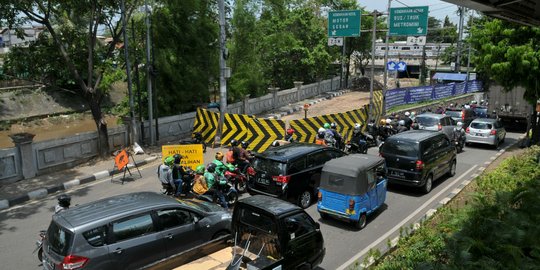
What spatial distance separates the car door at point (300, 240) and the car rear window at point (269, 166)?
10.6 feet

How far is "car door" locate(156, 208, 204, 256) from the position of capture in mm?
7621

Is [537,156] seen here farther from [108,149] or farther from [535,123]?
[108,149]

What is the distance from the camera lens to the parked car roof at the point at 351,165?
9.80 meters

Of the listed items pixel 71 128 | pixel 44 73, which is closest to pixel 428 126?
pixel 44 73

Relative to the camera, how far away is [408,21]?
23.2m

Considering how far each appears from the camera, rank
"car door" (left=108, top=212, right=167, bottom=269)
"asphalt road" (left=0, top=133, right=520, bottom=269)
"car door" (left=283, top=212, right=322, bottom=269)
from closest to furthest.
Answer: "car door" (left=108, top=212, right=167, bottom=269) < "car door" (left=283, top=212, right=322, bottom=269) < "asphalt road" (left=0, top=133, right=520, bottom=269)

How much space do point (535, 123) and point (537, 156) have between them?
7.16m

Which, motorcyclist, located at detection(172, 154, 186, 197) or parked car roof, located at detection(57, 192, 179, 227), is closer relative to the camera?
parked car roof, located at detection(57, 192, 179, 227)

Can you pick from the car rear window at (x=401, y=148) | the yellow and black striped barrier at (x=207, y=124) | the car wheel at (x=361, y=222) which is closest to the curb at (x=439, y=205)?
the car wheel at (x=361, y=222)

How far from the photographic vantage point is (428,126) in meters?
20.2

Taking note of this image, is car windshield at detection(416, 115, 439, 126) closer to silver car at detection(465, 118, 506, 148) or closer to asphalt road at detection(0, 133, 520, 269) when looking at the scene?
silver car at detection(465, 118, 506, 148)

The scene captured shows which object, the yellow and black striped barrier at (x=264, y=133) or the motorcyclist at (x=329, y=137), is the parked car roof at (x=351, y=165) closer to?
the motorcyclist at (x=329, y=137)

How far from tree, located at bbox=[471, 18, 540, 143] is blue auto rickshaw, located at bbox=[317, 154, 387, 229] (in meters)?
12.4

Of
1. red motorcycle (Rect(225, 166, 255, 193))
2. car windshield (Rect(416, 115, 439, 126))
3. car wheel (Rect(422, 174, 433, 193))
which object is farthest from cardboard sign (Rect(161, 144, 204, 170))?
car windshield (Rect(416, 115, 439, 126))
